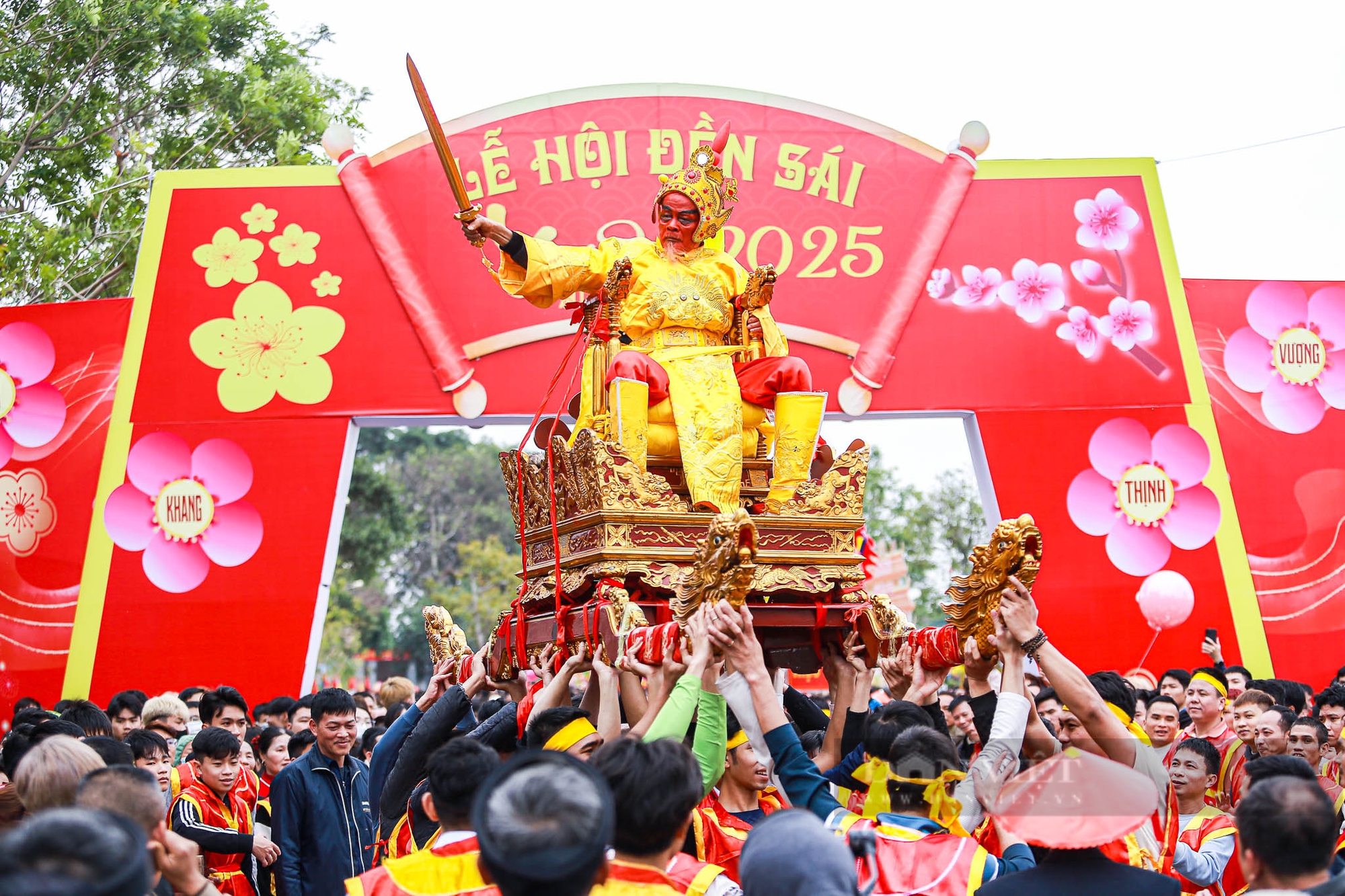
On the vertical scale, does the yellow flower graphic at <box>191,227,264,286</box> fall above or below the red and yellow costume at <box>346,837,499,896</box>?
above

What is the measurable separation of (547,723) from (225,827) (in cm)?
174

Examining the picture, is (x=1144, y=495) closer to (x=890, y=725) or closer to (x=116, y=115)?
(x=890, y=725)

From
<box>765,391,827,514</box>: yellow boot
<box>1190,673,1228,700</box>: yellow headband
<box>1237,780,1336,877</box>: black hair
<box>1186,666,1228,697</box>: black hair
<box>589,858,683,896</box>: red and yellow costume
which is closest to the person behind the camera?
<box>589,858,683,896</box>: red and yellow costume

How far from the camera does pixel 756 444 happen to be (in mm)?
5531

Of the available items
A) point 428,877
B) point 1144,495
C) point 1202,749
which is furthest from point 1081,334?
point 428,877

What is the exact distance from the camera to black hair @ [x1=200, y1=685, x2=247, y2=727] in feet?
20.5

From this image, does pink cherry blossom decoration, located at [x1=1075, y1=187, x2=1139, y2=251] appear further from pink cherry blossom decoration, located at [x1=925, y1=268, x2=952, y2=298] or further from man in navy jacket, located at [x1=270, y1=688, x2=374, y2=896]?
man in navy jacket, located at [x1=270, y1=688, x2=374, y2=896]

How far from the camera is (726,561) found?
12.4 ft

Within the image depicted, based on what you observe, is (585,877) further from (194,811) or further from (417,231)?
(417,231)

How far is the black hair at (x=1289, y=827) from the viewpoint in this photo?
2346mm

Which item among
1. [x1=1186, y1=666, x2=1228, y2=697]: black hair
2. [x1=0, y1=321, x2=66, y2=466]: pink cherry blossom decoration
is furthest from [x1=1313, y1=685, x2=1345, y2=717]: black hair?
[x1=0, y1=321, x2=66, y2=466]: pink cherry blossom decoration

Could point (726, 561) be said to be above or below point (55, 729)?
above

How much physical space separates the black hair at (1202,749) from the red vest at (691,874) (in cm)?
240

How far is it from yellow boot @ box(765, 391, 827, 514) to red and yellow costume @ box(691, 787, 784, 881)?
1985mm
